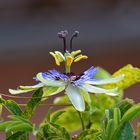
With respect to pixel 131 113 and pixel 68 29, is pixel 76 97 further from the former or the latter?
pixel 68 29

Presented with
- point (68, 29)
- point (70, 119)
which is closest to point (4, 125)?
point (70, 119)

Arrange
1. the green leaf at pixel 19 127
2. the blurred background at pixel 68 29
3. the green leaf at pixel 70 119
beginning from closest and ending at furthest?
the green leaf at pixel 19 127 < the green leaf at pixel 70 119 < the blurred background at pixel 68 29

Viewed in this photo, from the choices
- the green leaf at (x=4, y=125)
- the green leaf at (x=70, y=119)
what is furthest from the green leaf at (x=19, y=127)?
the green leaf at (x=70, y=119)

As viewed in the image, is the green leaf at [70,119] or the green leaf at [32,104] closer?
the green leaf at [32,104]

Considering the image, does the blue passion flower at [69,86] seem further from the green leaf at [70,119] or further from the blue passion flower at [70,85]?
the green leaf at [70,119]

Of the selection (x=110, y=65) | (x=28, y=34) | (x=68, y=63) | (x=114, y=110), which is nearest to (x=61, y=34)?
(x=68, y=63)

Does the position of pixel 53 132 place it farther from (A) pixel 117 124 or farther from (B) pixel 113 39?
(B) pixel 113 39

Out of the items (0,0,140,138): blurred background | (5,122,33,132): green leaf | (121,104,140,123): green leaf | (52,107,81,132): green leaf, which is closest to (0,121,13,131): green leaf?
(5,122,33,132): green leaf
